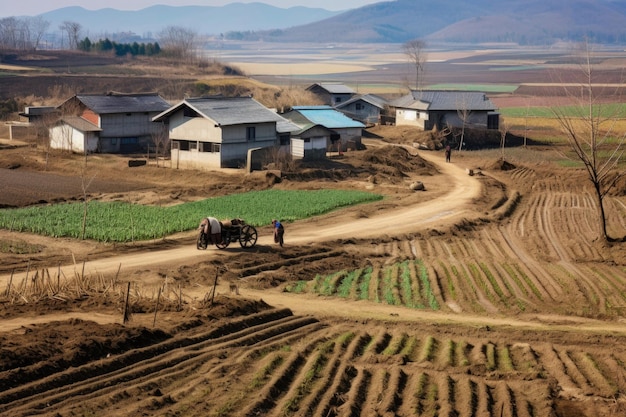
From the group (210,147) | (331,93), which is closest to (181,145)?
(210,147)

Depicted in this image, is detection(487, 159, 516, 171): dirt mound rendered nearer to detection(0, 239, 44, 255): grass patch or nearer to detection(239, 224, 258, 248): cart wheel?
detection(239, 224, 258, 248): cart wheel

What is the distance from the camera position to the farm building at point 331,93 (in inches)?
3386

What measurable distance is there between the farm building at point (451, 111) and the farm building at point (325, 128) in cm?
984

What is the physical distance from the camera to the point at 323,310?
21969 mm

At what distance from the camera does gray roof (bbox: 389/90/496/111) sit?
6919cm

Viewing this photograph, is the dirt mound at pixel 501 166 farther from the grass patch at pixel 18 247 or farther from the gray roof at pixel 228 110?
the grass patch at pixel 18 247

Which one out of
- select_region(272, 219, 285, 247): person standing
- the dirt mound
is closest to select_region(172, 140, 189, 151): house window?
the dirt mound

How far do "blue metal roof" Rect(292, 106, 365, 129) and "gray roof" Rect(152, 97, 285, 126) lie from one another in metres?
6.40

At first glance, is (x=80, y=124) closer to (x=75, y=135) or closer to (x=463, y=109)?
(x=75, y=135)

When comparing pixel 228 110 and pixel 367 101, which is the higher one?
pixel 367 101

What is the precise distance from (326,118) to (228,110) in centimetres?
1241

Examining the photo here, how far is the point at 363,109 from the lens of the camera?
7800 cm

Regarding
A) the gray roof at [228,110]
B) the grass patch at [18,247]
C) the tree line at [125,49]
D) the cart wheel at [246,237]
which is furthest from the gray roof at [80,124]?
the tree line at [125,49]

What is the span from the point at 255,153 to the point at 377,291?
23.7m
